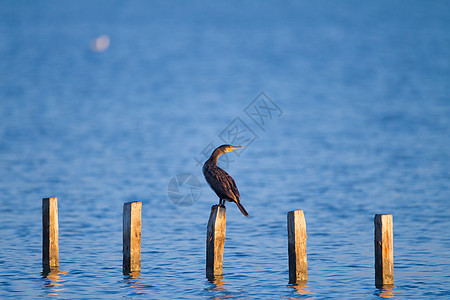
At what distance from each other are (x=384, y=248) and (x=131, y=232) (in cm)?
475

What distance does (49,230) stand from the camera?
14.3 metres

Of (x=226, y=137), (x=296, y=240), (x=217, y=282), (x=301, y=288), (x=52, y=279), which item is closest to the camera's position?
(x=296, y=240)

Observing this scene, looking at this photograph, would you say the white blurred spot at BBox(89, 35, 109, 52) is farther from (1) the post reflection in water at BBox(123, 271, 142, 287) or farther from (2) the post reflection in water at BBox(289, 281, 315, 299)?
(2) the post reflection in water at BBox(289, 281, 315, 299)

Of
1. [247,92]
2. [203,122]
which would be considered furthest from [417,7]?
[203,122]

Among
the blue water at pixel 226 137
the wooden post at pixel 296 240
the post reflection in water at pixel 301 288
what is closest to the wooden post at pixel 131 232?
the blue water at pixel 226 137

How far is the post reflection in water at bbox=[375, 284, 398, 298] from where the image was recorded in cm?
1337

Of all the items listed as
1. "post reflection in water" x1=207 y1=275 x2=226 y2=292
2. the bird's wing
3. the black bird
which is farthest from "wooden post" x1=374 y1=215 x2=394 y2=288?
"post reflection in water" x1=207 y1=275 x2=226 y2=292

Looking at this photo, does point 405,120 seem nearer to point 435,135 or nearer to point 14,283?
point 435,135

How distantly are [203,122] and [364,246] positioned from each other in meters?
47.1

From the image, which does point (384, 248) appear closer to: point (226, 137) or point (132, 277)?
point (132, 277)

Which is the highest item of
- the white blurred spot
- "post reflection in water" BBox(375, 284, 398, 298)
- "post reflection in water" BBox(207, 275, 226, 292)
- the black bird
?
the white blurred spot

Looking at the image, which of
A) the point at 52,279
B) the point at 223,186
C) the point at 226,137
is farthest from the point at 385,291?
the point at 226,137

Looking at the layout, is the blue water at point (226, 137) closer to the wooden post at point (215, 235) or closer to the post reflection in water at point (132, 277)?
the post reflection in water at point (132, 277)

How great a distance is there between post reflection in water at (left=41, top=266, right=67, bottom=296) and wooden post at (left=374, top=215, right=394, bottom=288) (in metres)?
6.05
